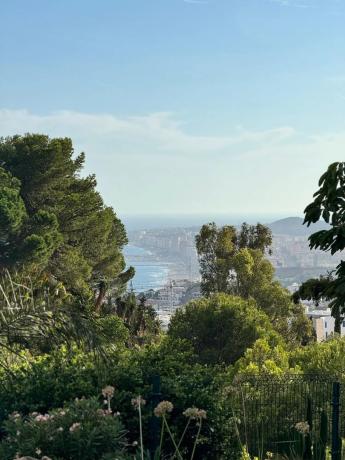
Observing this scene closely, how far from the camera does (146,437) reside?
21.0 ft

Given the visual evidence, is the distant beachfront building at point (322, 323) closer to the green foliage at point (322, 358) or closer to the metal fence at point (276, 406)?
the green foliage at point (322, 358)

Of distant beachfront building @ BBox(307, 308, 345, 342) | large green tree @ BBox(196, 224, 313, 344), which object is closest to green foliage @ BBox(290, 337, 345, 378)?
large green tree @ BBox(196, 224, 313, 344)

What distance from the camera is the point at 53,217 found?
24125 mm

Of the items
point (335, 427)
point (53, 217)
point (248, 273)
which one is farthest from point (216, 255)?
point (335, 427)

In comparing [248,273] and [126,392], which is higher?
[126,392]

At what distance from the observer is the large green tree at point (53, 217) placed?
23969mm

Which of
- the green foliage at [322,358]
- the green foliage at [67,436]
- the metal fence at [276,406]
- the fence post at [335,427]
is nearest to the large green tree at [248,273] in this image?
the green foliage at [322,358]

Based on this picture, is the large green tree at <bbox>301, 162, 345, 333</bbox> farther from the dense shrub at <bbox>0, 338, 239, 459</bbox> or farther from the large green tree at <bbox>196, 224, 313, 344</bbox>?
the large green tree at <bbox>196, 224, 313, 344</bbox>

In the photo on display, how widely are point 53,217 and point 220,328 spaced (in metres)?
7.36

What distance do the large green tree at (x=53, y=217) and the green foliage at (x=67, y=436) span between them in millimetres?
18402

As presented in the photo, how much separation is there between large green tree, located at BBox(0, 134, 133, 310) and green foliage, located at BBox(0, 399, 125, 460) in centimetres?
1840

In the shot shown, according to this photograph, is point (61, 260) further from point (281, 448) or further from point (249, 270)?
point (281, 448)

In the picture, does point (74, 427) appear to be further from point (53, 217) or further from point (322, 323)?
point (322, 323)

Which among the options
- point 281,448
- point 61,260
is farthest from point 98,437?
point 61,260
